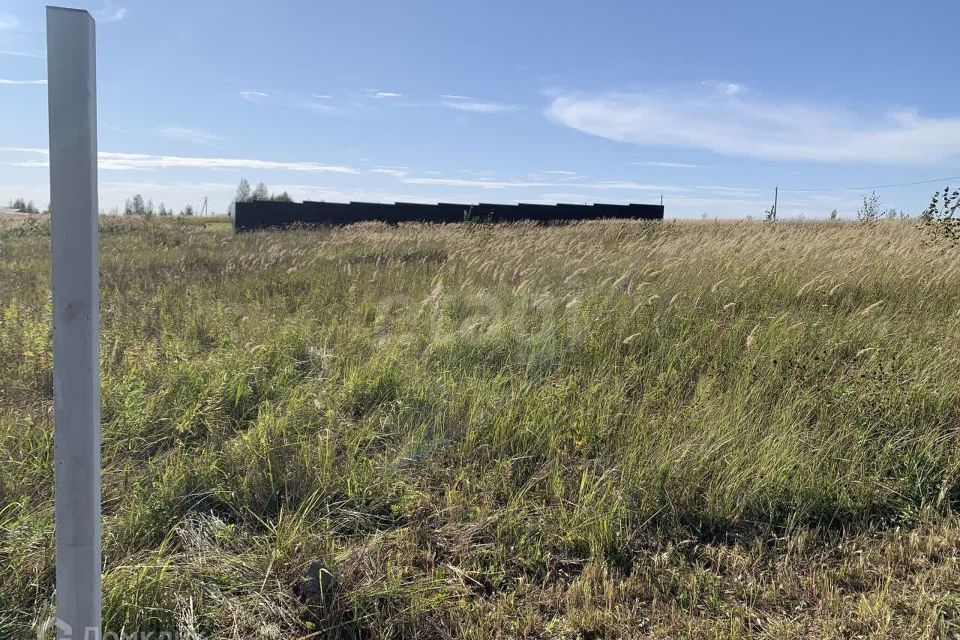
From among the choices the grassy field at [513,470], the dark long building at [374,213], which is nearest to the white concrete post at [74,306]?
the grassy field at [513,470]

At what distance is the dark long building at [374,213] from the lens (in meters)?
23.1

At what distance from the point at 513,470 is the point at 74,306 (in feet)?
7.87

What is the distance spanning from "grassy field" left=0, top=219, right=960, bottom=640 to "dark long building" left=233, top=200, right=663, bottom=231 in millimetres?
17246

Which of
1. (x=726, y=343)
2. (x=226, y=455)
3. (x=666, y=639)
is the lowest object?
(x=666, y=639)

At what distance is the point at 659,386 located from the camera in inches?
167

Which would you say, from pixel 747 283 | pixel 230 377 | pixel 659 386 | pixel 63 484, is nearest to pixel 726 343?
pixel 659 386

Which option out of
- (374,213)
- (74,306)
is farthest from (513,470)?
(374,213)

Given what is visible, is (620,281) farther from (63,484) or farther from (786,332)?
(63,484)

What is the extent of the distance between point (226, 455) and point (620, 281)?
4.57m

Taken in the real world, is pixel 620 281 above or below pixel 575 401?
above

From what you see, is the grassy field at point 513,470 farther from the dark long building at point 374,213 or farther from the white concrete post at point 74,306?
the dark long building at point 374,213

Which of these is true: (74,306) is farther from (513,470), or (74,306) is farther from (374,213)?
(374,213)

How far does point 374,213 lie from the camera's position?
2428cm

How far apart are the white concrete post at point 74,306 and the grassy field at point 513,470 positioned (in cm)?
93
